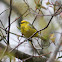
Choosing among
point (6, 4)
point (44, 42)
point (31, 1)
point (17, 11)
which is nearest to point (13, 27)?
point (17, 11)

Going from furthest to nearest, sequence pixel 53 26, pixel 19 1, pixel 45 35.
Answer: pixel 53 26 → pixel 45 35 → pixel 19 1

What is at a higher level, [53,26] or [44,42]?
[53,26]

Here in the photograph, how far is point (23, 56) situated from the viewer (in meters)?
2.05

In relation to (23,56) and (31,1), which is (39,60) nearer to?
(23,56)

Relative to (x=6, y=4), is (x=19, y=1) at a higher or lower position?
lower

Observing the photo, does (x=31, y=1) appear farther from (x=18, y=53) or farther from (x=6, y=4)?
(x=6, y=4)

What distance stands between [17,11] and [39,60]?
174 centimetres

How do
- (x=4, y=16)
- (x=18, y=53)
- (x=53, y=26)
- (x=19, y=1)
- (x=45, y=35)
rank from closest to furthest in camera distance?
(x=18, y=53) → (x=19, y=1) → (x=45, y=35) → (x=4, y=16) → (x=53, y=26)

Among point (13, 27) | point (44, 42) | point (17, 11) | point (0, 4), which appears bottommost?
point (44, 42)

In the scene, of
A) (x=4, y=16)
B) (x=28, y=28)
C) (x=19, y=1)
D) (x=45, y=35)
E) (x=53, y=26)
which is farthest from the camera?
(x=53, y=26)

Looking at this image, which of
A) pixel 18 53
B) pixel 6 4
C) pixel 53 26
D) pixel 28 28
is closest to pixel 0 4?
pixel 6 4

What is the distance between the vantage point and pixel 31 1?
7.98 feet

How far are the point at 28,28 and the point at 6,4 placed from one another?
1477mm

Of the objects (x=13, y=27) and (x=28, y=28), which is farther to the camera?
(x=13, y=27)
